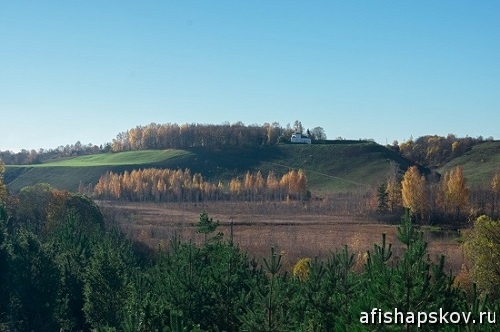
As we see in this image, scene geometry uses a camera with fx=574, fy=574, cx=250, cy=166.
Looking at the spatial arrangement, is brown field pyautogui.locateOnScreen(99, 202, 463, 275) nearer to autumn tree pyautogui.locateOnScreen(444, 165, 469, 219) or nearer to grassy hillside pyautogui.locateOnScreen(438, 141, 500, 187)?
autumn tree pyautogui.locateOnScreen(444, 165, 469, 219)

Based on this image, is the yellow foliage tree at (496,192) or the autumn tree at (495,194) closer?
the autumn tree at (495,194)

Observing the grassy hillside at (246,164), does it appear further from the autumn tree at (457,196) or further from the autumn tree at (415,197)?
the autumn tree at (457,196)

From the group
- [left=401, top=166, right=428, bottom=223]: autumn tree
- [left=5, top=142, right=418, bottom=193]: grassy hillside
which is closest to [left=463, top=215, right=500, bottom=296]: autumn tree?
[left=401, top=166, right=428, bottom=223]: autumn tree

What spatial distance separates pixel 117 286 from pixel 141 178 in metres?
91.6

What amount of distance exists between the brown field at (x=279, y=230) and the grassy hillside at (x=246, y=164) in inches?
1611

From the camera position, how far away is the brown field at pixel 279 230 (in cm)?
5200

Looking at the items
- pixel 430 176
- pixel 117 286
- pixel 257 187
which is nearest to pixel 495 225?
pixel 117 286

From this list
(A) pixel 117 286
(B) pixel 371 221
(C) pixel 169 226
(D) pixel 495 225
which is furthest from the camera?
(B) pixel 371 221

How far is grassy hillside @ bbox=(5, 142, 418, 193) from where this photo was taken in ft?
438

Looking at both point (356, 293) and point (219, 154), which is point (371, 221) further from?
point (219, 154)

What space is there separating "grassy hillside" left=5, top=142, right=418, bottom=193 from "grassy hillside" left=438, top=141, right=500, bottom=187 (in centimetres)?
1426

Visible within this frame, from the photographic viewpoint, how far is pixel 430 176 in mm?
126125

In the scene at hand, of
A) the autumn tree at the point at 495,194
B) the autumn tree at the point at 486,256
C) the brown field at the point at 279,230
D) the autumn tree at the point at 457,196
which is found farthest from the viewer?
the autumn tree at the point at 495,194

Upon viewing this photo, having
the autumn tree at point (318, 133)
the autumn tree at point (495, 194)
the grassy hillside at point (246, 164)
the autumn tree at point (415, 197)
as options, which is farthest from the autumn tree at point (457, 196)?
the autumn tree at point (318, 133)
